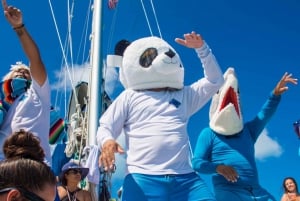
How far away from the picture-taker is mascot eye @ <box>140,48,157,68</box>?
3486 millimetres

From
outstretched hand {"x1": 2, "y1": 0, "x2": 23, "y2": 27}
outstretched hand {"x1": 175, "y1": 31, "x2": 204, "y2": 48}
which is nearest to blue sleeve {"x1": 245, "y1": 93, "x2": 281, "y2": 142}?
outstretched hand {"x1": 175, "y1": 31, "x2": 204, "y2": 48}

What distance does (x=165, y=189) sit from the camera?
301cm

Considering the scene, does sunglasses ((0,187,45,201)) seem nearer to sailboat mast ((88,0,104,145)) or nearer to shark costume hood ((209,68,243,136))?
shark costume hood ((209,68,243,136))

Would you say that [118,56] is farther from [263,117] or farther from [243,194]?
[243,194]

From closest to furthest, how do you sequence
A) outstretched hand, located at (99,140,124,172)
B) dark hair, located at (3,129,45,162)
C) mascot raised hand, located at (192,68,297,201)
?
1. dark hair, located at (3,129,45,162)
2. outstretched hand, located at (99,140,124,172)
3. mascot raised hand, located at (192,68,297,201)

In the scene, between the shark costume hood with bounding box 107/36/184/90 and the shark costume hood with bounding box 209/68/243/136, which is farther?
the shark costume hood with bounding box 209/68/243/136

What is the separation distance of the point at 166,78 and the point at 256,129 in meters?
1.33

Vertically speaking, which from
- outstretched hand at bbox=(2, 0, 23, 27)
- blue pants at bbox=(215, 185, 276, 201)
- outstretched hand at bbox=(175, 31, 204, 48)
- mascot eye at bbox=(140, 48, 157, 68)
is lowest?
blue pants at bbox=(215, 185, 276, 201)

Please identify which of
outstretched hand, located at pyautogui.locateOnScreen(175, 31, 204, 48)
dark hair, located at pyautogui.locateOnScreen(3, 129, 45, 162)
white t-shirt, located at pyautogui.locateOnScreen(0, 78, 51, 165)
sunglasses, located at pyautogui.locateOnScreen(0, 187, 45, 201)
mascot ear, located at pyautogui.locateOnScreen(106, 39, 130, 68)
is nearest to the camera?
sunglasses, located at pyautogui.locateOnScreen(0, 187, 45, 201)

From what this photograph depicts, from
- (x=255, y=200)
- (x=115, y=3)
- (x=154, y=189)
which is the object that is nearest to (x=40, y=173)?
(x=154, y=189)

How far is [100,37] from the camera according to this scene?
750 cm

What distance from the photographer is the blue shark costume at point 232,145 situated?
12.5 ft

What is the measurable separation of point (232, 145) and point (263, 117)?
506mm

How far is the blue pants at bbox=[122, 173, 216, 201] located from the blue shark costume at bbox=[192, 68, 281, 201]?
0.60 meters
